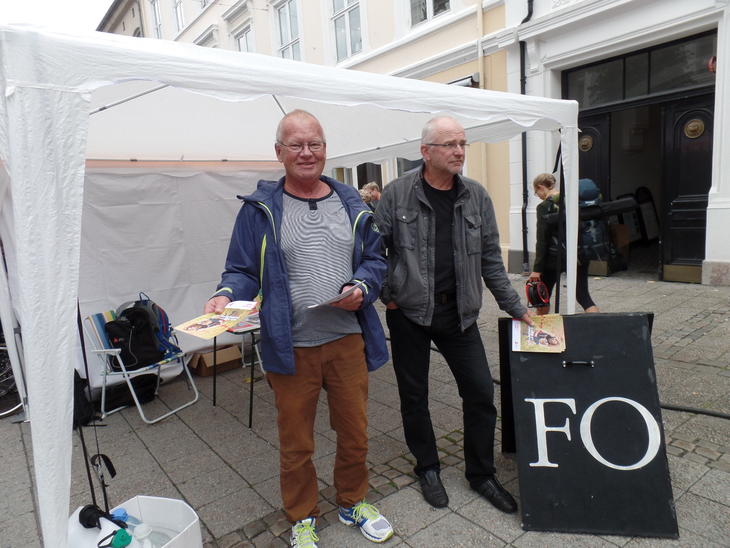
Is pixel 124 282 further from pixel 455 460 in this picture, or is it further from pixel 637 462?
pixel 637 462

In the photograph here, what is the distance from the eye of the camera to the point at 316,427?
336 centimetres

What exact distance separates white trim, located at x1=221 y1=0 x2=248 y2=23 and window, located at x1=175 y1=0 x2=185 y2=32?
12.0 ft

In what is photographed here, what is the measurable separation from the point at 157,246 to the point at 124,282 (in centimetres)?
43

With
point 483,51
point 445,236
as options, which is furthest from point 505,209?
point 445,236

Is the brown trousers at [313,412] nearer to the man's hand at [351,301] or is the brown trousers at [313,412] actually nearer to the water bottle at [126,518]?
the man's hand at [351,301]

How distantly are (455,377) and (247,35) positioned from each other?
14.4 m

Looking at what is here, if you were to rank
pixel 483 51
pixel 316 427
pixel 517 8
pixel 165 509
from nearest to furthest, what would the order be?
pixel 165 509, pixel 316 427, pixel 517 8, pixel 483 51

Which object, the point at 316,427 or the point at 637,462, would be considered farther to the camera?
the point at 316,427

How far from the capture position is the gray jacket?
2.30m

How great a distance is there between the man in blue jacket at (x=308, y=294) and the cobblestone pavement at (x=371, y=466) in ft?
1.02

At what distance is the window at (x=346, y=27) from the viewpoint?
10.8 m

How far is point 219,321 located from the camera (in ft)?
5.65

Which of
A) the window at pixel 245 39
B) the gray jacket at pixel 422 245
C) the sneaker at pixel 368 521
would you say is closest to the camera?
the sneaker at pixel 368 521

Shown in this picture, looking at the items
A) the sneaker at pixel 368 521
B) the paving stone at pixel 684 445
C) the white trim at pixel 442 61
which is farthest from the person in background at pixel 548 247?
the white trim at pixel 442 61
